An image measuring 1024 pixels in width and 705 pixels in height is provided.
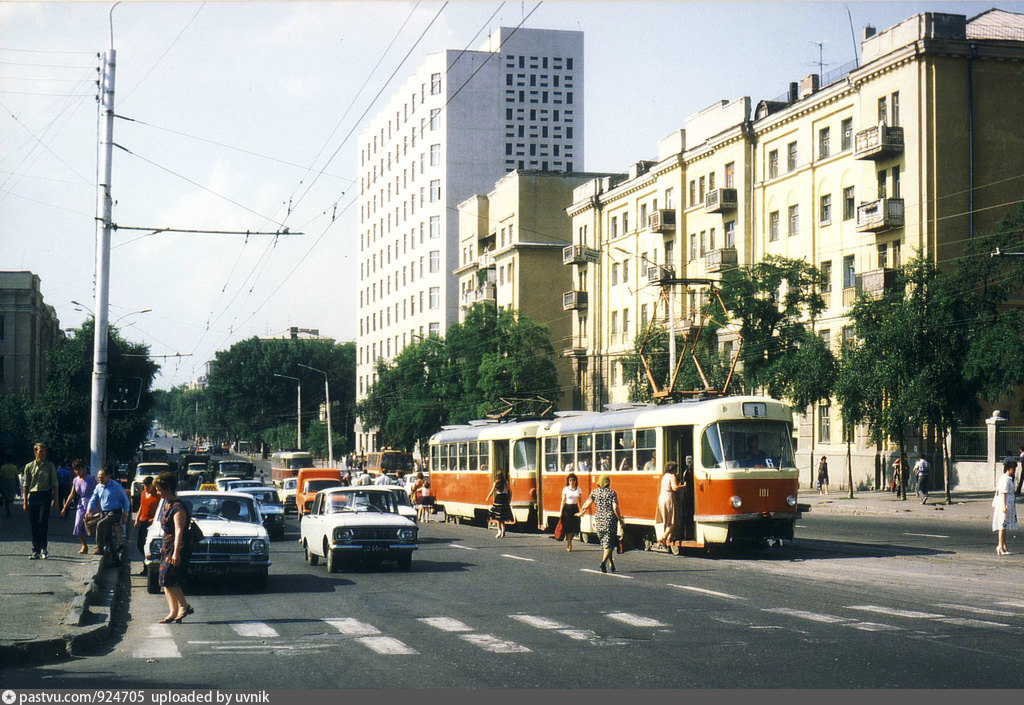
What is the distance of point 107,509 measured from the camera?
20.8 m

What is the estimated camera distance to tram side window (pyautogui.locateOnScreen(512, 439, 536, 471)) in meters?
32.8

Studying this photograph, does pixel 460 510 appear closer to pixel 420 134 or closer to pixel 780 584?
pixel 780 584

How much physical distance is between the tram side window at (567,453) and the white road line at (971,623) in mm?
17295

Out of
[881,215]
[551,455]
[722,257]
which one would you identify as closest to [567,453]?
[551,455]

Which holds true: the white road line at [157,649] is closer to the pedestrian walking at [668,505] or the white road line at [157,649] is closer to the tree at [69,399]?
the pedestrian walking at [668,505]

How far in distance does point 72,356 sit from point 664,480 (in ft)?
162

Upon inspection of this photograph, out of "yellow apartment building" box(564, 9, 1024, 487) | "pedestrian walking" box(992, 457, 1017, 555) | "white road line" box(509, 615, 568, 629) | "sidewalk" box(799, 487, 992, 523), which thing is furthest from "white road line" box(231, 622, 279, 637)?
"yellow apartment building" box(564, 9, 1024, 487)

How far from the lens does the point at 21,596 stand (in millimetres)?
14867

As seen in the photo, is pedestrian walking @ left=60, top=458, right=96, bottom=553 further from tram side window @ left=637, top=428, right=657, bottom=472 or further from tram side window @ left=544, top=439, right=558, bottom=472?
tram side window @ left=544, top=439, right=558, bottom=472

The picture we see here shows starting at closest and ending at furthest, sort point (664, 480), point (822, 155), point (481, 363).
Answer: point (664, 480) < point (822, 155) < point (481, 363)

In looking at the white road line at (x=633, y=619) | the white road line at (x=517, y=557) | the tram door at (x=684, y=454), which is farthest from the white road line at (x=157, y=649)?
Result: the tram door at (x=684, y=454)

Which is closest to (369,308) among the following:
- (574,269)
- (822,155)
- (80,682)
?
(574,269)

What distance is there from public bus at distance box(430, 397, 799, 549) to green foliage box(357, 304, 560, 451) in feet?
150

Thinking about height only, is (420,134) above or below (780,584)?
above
